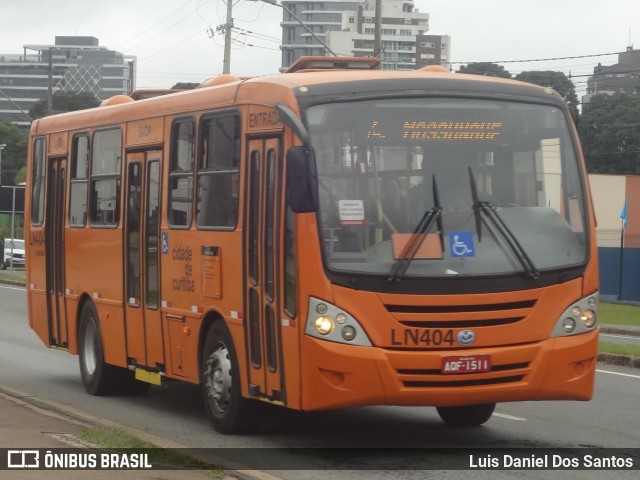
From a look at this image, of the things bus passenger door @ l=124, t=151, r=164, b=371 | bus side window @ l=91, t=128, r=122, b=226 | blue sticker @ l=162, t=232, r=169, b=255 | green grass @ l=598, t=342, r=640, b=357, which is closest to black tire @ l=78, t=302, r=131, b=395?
bus passenger door @ l=124, t=151, r=164, b=371

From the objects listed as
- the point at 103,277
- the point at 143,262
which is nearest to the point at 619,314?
the point at 103,277

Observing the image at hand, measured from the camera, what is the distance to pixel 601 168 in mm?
89812

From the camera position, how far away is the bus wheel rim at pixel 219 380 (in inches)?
464

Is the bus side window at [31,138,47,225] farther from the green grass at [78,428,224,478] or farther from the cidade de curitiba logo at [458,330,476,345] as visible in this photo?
the cidade de curitiba logo at [458,330,476,345]

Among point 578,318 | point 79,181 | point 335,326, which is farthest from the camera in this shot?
point 79,181

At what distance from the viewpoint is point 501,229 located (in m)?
10.5

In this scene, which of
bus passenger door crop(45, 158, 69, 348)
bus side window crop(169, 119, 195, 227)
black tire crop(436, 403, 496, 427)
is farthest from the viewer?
bus passenger door crop(45, 158, 69, 348)

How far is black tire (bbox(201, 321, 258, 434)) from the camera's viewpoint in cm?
1166

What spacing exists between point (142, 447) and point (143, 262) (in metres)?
3.82

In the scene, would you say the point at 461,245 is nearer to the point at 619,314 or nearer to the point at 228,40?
the point at 619,314

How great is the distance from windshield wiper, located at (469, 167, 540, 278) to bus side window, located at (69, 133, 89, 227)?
629 centimetres

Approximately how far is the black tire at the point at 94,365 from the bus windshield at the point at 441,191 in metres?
5.50

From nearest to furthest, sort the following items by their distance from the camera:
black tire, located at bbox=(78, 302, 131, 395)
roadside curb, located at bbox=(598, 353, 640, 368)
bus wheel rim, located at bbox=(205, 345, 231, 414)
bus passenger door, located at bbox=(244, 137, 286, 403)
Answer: bus passenger door, located at bbox=(244, 137, 286, 403)
bus wheel rim, located at bbox=(205, 345, 231, 414)
black tire, located at bbox=(78, 302, 131, 395)
roadside curb, located at bbox=(598, 353, 640, 368)

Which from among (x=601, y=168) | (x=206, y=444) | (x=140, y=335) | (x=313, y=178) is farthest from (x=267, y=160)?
(x=601, y=168)
